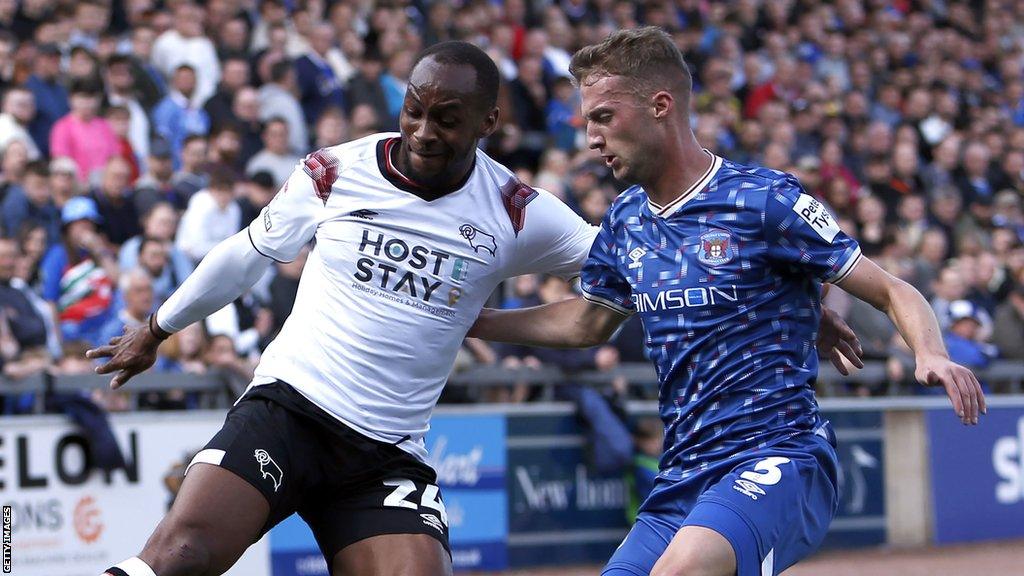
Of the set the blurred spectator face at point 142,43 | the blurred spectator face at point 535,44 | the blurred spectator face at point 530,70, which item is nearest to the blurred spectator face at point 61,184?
the blurred spectator face at point 142,43

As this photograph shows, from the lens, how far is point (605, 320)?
19.1 ft

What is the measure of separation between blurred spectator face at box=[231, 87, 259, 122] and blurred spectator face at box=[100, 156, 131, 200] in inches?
65.4

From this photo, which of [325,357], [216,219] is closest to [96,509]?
[216,219]

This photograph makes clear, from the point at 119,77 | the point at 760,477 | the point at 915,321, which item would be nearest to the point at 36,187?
the point at 119,77

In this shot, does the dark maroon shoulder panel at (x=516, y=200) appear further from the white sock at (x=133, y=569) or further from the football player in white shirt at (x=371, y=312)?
the white sock at (x=133, y=569)

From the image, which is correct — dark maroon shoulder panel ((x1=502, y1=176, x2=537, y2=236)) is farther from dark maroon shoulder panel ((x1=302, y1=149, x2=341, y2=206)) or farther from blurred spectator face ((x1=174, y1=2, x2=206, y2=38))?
blurred spectator face ((x1=174, y1=2, x2=206, y2=38))

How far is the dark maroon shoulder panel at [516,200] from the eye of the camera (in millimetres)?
5805

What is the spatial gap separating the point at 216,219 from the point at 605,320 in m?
6.33

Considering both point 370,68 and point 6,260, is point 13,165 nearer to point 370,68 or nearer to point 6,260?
point 6,260

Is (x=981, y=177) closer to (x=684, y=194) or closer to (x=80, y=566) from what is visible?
(x=80, y=566)

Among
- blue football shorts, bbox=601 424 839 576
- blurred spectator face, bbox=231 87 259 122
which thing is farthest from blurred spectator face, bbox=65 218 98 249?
blue football shorts, bbox=601 424 839 576

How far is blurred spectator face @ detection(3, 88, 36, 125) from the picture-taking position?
38.4 feet

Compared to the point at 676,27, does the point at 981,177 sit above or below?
below

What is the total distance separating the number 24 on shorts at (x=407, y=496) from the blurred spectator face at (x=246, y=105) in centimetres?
791
